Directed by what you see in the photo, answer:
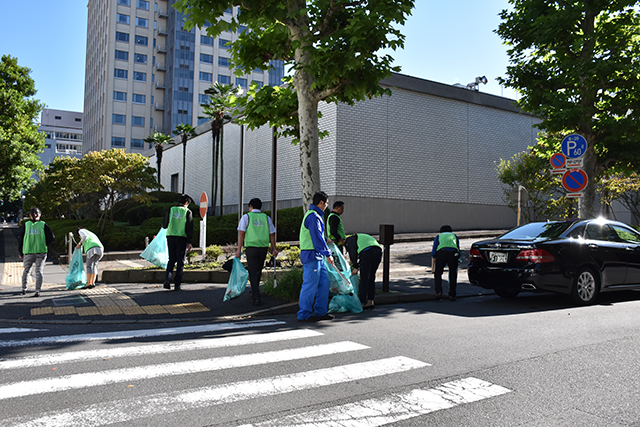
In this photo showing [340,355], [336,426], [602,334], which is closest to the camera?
[336,426]

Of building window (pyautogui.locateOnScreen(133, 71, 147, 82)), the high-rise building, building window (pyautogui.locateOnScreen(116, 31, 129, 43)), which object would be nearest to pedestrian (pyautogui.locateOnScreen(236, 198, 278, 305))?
the high-rise building

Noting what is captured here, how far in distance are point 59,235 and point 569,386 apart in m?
24.4

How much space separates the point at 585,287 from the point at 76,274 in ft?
32.9

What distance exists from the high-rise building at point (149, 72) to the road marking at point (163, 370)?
224 ft

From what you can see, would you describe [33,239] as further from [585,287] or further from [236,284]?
[585,287]

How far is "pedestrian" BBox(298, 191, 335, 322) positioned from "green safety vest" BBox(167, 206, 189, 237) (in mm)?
3787

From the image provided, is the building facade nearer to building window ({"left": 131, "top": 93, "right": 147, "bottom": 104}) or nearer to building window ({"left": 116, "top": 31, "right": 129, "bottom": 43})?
building window ({"left": 116, "top": 31, "right": 129, "bottom": 43})

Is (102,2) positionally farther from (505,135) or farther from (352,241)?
(352,241)

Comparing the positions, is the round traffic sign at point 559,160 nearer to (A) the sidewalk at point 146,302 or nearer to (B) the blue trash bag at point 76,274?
(A) the sidewalk at point 146,302

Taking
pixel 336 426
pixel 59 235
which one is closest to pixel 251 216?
pixel 336 426

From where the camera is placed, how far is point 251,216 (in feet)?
26.1

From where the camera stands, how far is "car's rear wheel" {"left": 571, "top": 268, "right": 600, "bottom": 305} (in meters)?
8.27

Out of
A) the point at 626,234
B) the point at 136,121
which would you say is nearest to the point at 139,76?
the point at 136,121

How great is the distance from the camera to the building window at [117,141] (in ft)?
227
